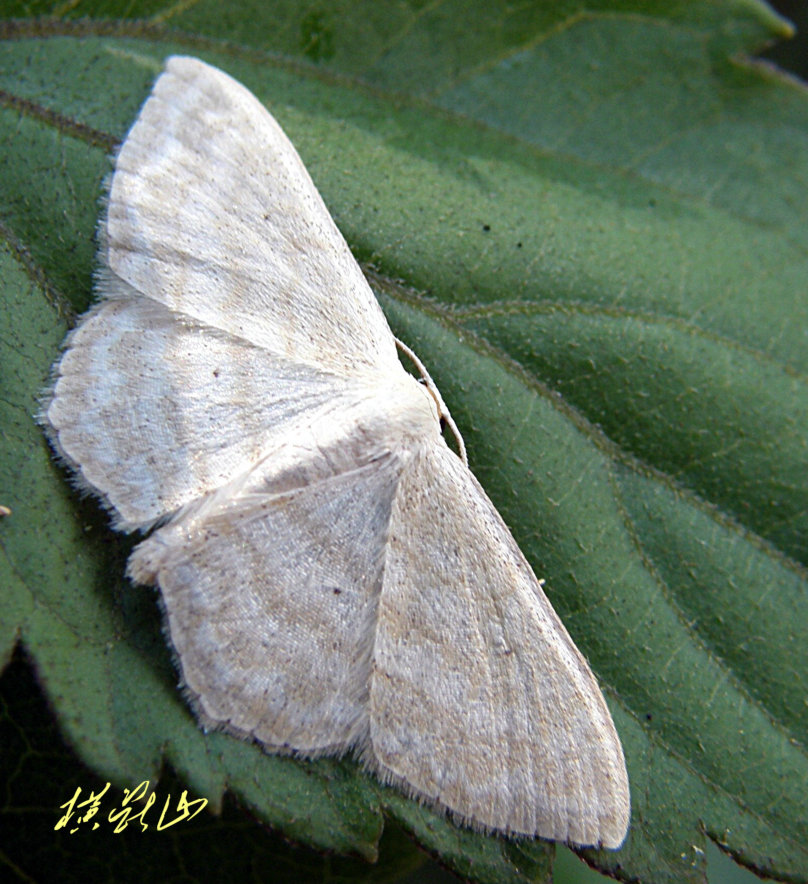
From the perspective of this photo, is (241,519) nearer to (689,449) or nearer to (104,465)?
(104,465)

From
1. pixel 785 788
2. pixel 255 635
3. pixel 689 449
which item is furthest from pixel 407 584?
pixel 785 788
